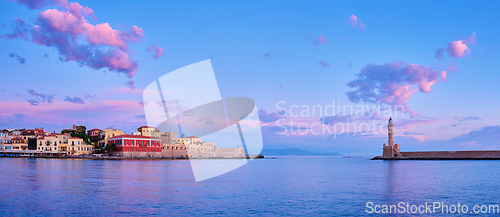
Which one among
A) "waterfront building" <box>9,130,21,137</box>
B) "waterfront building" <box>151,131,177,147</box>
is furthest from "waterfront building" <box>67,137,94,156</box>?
"waterfront building" <box>9,130,21,137</box>

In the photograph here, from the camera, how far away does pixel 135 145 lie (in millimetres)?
109062

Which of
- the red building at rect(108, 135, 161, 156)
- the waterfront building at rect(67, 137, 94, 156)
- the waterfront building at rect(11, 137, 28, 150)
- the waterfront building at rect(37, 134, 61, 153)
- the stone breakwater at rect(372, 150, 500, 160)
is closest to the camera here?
the red building at rect(108, 135, 161, 156)

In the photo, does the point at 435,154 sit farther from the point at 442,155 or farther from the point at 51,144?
the point at 51,144

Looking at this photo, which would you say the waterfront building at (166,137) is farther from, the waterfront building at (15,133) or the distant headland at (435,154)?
the distant headland at (435,154)

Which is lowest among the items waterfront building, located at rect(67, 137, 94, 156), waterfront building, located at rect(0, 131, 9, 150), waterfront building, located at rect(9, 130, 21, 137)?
waterfront building, located at rect(67, 137, 94, 156)

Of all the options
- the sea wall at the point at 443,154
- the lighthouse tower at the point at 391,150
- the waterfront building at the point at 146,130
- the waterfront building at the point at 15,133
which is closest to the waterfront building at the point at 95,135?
the waterfront building at the point at 146,130

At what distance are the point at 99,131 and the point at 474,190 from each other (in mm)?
115602

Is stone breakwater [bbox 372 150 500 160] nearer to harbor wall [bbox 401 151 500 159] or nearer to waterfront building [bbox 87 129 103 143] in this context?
harbor wall [bbox 401 151 500 159]

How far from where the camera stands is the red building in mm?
105750

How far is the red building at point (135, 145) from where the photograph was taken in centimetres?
10575

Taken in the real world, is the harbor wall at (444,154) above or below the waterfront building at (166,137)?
below

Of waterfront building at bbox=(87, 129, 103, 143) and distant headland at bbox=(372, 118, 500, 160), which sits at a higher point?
waterfront building at bbox=(87, 129, 103, 143)

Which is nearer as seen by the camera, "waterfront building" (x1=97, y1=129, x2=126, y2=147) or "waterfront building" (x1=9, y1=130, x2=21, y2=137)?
"waterfront building" (x1=97, y1=129, x2=126, y2=147)

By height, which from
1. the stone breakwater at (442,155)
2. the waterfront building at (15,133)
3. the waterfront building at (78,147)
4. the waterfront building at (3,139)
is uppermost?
the waterfront building at (15,133)
